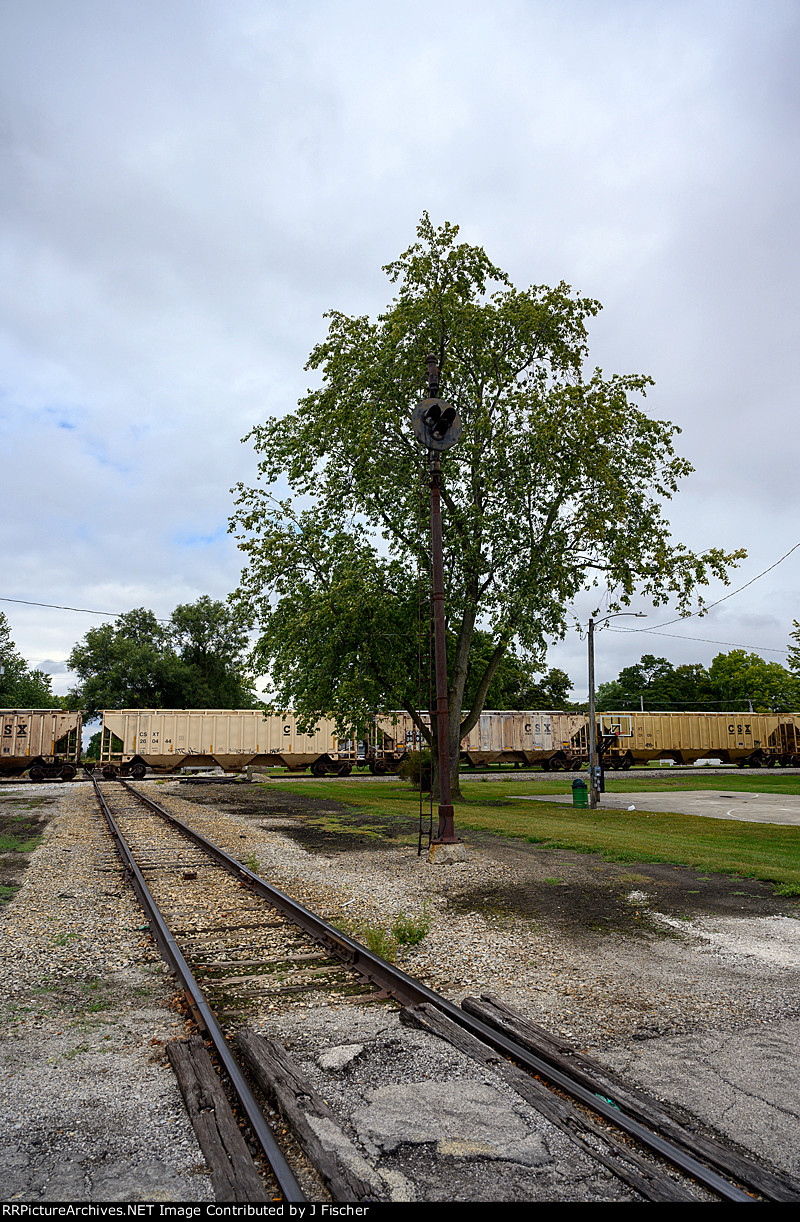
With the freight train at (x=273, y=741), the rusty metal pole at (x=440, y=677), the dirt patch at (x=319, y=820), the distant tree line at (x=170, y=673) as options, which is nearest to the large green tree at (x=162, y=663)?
the distant tree line at (x=170, y=673)

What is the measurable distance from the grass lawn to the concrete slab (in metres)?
0.58

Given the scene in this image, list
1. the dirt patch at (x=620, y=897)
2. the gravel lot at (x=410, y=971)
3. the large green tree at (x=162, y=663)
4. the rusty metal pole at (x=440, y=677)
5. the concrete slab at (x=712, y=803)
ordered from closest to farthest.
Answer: the gravel lot at (x=410, y=971) < the dirt patch at (x=620, y=897) < the rusty metal pole at (x=440, y=677) < the concrete slab at (x=712, y=803) < the large green tree at (x=162, y=663)

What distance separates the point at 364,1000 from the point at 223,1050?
1.36 metres

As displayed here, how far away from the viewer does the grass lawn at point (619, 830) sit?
11.7m

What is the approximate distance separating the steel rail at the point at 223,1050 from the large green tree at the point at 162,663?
56313 millimetres

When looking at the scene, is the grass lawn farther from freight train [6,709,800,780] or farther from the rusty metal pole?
freight train [6,709,800,780]

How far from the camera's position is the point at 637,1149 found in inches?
135

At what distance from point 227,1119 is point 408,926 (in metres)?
3.89

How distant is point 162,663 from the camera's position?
67312 mm

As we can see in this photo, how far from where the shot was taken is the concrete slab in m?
19.4

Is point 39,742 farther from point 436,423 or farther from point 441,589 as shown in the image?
point 436,423

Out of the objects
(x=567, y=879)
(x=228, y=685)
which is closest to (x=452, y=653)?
(x=567, y=879)

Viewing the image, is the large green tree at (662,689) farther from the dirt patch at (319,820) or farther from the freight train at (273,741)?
the dirt patch at (319,820)
